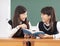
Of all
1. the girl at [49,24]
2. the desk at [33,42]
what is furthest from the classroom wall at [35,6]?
the desk at [33,42]

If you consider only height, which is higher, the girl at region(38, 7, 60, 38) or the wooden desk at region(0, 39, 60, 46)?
the girl at region(38, 7, 60, 38)

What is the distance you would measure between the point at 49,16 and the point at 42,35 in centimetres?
49

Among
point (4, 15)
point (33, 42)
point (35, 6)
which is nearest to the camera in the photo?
point (33, 42)

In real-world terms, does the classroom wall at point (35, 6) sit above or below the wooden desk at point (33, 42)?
above

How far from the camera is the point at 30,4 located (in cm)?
423

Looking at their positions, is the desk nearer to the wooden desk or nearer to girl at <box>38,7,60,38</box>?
the wooden desk

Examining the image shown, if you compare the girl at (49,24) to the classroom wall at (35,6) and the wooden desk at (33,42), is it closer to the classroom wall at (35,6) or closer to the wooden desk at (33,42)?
the wooden desk at (33,42)

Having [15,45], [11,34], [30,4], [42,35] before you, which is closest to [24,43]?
[15,45]

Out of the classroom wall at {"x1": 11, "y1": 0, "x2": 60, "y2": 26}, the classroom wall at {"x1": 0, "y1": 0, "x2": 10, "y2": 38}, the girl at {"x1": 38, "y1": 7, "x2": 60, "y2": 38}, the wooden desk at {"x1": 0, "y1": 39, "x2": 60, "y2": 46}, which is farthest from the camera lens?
the classroom wall at {"x1": 0, "y1": 0, "x2": 10, "y2": 38}

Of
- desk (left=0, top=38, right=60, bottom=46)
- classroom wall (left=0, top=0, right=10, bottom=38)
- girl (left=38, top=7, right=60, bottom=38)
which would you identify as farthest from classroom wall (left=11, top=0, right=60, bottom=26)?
desk (left=0, top=38, right=60, bottom=46)

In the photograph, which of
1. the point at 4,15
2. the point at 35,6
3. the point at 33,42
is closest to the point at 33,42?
the point at 33,42

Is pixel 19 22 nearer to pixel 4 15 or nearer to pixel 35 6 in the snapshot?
pixel 35 6

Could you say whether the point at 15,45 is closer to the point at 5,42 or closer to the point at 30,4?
A: the point at 5,42

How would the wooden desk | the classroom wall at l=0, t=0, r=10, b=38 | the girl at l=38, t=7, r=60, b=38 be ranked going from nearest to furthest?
the wooden desk
the girl at l=38, t=7, r=60, b=38
the classroom wall at l=0, t=0, r=10, b=38
